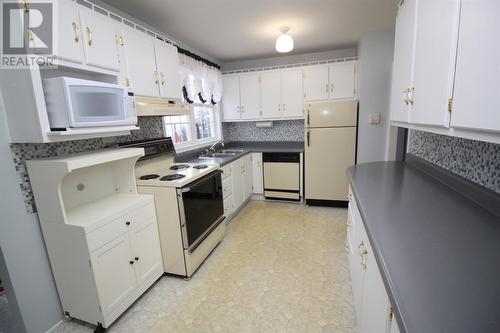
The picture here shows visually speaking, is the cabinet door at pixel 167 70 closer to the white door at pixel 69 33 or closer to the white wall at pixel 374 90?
the white door at pixel 69 33

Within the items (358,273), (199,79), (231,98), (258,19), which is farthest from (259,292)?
(231,98)

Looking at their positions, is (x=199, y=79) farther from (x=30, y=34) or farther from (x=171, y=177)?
(x=30, y=34)

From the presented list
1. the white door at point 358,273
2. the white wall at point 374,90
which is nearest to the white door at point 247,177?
the white wall at point 374,90

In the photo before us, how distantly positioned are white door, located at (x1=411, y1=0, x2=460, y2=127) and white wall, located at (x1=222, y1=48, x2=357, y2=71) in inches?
110

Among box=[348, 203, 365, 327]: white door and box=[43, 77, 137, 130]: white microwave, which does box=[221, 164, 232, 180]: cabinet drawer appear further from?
box=[348, 203, 365, 327]: white door

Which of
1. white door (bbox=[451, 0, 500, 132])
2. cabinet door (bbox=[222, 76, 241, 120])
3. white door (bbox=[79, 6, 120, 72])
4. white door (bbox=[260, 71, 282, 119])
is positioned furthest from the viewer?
cabinet door (bbox=[222, 76, 241, 120])

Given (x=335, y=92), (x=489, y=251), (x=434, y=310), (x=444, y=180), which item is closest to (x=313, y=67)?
(x=335, y=92)

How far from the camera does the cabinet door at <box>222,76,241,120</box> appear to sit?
168 inches

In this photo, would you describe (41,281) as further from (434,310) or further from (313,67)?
(313,67)

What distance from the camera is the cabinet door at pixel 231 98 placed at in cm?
426

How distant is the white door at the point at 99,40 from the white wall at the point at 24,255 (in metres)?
0.63

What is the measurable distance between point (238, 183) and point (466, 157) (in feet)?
8.55

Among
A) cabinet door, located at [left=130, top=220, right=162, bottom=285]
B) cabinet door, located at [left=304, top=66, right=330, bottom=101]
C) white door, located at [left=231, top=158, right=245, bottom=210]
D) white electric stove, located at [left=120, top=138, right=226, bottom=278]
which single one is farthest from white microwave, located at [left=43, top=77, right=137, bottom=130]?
cabinet door, located at [left=304, top=66, right=330, bottom=101]

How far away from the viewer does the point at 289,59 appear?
4.23m
